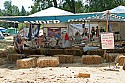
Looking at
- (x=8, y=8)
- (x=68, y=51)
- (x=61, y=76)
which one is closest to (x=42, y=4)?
(x=68, y=51)

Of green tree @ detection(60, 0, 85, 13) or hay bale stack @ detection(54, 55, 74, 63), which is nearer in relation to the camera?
hay bale stack @ detection(54, 55, 74, 63)

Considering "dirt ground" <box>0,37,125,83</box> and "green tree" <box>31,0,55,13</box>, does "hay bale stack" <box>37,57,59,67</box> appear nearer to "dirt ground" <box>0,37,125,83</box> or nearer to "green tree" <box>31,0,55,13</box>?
"dirt ground" <box>0,37,125,83</box>

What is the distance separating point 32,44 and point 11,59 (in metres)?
5.02

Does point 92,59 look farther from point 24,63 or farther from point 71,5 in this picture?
point 71,5

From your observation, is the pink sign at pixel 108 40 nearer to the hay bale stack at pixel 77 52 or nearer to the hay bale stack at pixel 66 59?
the hay bale stack at pixel 66 59

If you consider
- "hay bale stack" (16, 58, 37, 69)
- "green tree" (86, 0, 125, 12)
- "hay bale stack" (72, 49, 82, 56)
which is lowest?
"hay bale stack" (72, 49, 82, 56)

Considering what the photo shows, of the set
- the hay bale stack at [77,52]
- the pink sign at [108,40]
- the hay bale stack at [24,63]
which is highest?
the pink sign at [108,40]

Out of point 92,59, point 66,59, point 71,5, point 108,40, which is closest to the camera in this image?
point 108,40

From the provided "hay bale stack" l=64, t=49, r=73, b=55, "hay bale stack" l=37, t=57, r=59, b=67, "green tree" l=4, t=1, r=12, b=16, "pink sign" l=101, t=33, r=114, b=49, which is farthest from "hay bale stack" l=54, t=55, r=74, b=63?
"green tree" l=4, t=1, r=12, b=16

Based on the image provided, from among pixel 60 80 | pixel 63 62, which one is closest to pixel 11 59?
Answer: pixel 63 62

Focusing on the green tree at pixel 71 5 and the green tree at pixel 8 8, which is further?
the green tree at pixel 8 8

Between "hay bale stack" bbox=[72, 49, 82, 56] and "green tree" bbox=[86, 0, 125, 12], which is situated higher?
"green tree" bbox=[86, 0, 125, 12]

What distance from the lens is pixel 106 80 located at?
8.70 meters

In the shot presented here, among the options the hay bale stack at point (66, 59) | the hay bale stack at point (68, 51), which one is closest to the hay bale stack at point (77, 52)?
the hay bale stack at point (68, 51)
